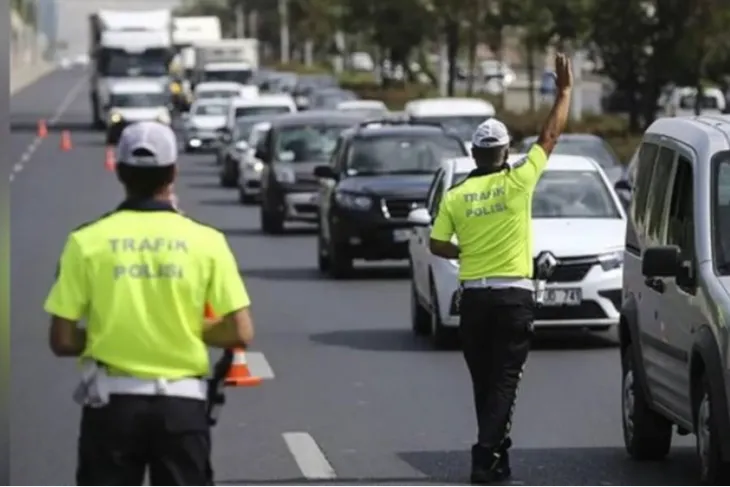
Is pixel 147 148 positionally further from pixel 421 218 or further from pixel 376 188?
pixel 376 188

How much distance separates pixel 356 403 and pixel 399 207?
9.82 metres

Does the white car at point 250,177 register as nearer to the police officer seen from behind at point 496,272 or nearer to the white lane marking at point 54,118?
the white lane marking at point 54,118

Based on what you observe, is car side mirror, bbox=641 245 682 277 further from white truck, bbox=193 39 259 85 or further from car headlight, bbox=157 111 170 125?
white truck, bbox=193 39 259 85

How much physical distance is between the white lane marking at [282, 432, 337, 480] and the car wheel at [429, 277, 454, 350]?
4.45m

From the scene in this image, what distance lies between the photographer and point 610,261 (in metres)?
17.5

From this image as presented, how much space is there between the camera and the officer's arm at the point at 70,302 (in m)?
6.79

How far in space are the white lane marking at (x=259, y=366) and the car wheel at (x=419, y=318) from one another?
154cm

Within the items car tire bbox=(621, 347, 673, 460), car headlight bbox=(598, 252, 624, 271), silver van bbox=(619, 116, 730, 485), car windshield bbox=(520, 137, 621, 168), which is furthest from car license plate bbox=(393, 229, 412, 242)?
car tire bbox=(621, 347, 673, 460)

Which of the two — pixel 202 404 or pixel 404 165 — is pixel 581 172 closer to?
pixel 404 165

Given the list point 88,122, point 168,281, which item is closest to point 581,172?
point 168,281

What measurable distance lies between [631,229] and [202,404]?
231 inches

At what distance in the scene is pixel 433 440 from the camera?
42.1 feet

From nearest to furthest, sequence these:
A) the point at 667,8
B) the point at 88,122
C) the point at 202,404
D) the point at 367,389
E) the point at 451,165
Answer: the point at 202,404 < the point at 367,389 < the point at 451,165 < the point at 667,8 < the point at 88,122

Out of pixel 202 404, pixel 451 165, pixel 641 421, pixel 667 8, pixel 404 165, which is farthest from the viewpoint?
pixel 667 8
